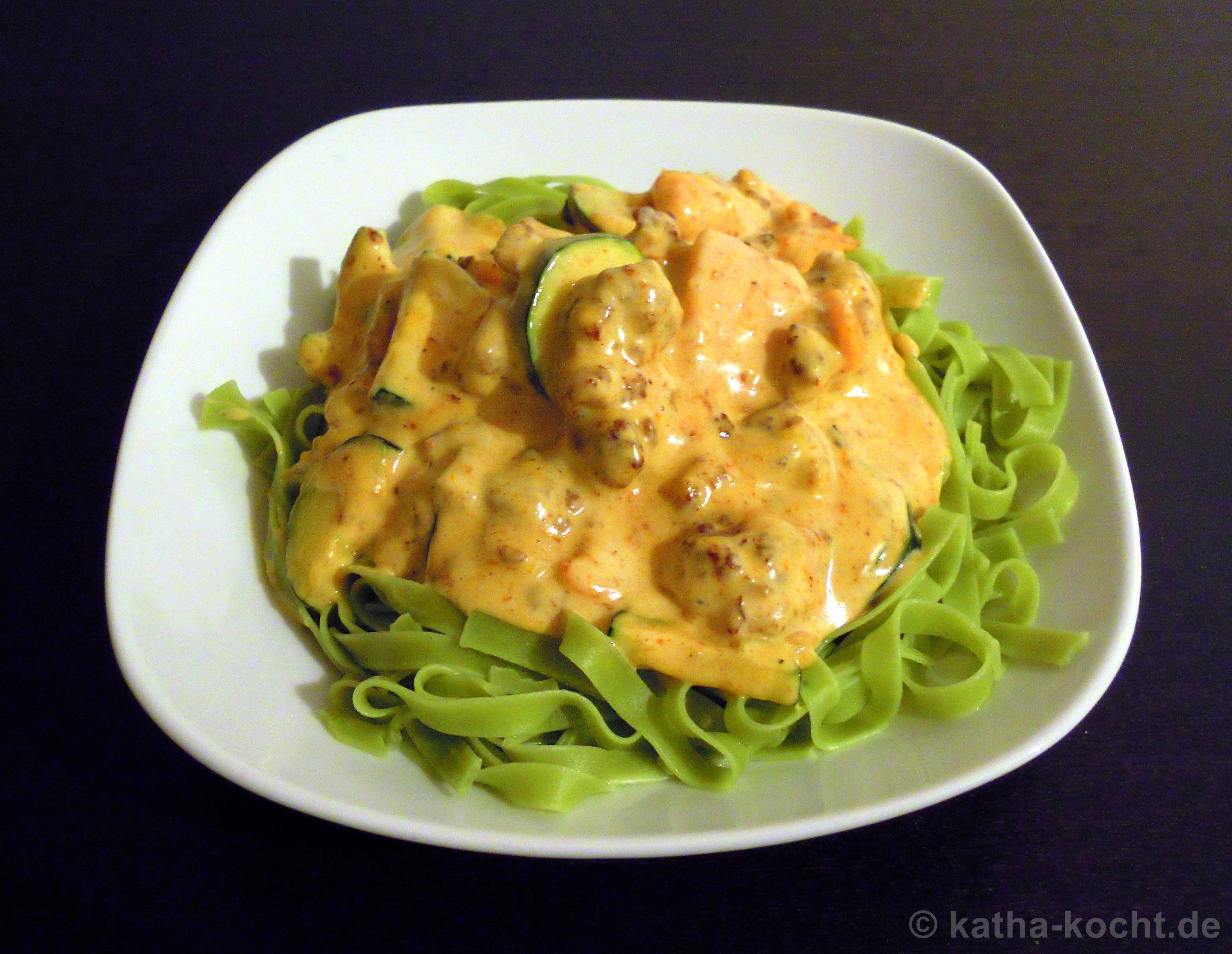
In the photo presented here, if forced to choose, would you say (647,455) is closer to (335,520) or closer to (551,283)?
(551,283)

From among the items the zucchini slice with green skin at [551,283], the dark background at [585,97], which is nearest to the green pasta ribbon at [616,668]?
the dark background at [585,97]

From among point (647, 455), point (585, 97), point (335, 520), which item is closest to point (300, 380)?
point (335, 520)

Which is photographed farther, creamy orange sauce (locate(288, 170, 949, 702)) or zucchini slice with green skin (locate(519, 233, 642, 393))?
zucchini slice with green skin (locate(519, 233, 642, 393))

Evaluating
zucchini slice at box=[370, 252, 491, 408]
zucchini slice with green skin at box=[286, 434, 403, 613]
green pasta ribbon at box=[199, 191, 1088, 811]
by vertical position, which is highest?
zucchini slice at box=[370, 252, 491, 408]

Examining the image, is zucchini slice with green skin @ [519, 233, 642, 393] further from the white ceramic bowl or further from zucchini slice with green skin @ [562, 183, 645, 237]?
the white ceramic bowl

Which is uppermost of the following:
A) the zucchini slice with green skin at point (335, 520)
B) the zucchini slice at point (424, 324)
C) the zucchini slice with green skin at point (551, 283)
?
the zucchini slice with green skin at point (551, 283)

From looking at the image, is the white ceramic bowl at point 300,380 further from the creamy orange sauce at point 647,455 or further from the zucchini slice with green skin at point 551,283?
the zucchini slice with green skin at point 551,283

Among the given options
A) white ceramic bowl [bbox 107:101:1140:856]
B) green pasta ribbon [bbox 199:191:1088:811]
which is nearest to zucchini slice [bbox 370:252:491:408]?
green pasta ribbon [bbox 199:191:1088:811]
